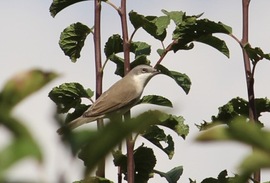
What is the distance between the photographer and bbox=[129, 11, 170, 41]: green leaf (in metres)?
5.05

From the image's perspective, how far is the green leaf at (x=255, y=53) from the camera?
4.24m

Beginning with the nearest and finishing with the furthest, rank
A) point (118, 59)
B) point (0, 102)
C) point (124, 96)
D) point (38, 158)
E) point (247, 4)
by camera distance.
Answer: point (38, 158)
point (0, 102)
point (247, 4)
point (118, 59)
point (124, 96)

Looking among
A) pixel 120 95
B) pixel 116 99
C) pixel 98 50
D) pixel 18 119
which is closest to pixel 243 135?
pixel 18 119

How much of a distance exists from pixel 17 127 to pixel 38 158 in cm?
5

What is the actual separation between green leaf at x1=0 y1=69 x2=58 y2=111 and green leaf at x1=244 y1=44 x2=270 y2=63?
3441 millimetres

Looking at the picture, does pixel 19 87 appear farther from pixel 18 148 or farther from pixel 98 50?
pixel 98 50

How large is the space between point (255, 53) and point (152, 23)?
3.44 ft

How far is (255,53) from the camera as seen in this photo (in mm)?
4285

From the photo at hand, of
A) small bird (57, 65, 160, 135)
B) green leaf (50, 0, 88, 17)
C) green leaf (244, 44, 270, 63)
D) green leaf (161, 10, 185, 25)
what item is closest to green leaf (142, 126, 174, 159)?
green leaf (161, 10, 185, 25)

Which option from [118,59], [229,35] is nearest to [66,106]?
[118,59]

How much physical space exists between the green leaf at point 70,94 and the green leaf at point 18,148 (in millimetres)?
4439

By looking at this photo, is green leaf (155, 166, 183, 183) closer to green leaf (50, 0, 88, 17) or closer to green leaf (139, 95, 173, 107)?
green leaf (139, 95, 173, 107)

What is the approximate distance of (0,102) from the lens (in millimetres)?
838

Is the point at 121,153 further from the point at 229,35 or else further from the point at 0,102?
the point at 0,102
